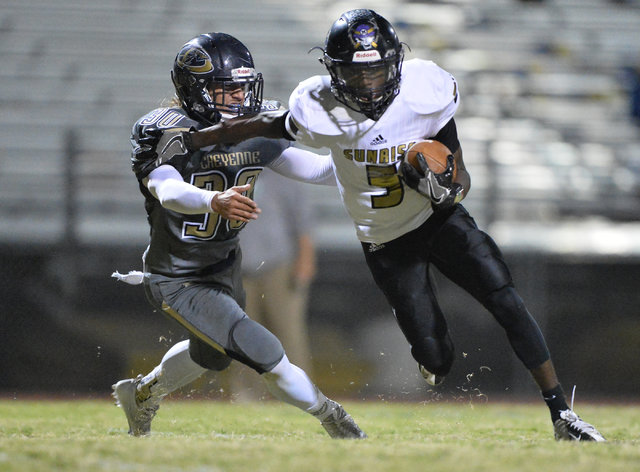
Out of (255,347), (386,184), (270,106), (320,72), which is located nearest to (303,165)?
(270,106)

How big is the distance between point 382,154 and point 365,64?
0.33 m

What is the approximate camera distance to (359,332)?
18.6ft

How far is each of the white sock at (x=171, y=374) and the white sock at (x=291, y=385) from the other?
1.61ft

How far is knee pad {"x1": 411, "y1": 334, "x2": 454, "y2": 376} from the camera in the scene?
3.43m

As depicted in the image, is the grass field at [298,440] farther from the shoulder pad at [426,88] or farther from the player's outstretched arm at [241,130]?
the shoulder pad at [426,88]

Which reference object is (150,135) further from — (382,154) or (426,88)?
(426,88)

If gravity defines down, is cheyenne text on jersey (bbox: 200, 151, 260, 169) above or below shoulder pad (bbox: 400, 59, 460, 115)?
below

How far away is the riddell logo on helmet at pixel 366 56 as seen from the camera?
3.14 meters

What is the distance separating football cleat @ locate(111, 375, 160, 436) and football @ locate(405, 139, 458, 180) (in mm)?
1493

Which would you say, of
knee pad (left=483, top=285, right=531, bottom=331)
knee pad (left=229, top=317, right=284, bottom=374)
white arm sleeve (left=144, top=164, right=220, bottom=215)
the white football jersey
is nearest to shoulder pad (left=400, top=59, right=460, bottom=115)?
the white football jersey

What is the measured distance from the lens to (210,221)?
3.40 metres

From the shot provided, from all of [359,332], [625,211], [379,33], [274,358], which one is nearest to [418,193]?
[379,33]

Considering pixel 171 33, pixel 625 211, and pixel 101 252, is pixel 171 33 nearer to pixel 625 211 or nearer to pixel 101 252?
pixel 101 252

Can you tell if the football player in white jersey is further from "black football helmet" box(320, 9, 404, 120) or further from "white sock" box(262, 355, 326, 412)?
"white sock" box(262, 355, 326, 412)
